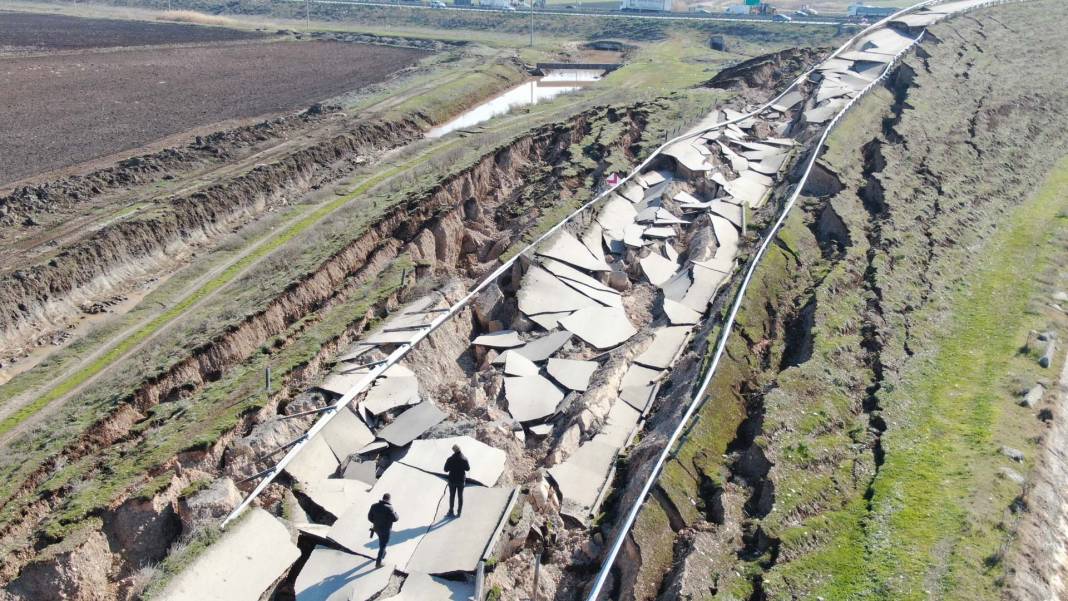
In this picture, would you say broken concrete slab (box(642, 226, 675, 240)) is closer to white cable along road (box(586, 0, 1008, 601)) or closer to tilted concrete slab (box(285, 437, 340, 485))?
white cable along road (box(586, 0, 1008, 601))

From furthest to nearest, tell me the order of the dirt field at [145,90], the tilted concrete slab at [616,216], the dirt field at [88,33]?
1. the dirt field at [88,33]
2. the dirt field at [145,90]
3. the tilted concrete slab at [616,216]

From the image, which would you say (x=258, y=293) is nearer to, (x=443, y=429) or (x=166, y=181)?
(x=443, y=429)

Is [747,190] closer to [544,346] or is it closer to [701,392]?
[544,346]

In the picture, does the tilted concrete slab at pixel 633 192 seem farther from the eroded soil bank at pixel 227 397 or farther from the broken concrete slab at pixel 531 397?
the broken concrete slab at pixel 531 397

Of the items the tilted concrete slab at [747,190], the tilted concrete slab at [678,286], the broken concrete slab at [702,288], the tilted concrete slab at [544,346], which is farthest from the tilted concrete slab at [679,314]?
the tilted concrete slab at [747,190]

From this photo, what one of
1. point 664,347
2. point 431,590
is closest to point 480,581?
point 431,590

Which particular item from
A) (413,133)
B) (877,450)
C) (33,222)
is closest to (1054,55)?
(413,133)
